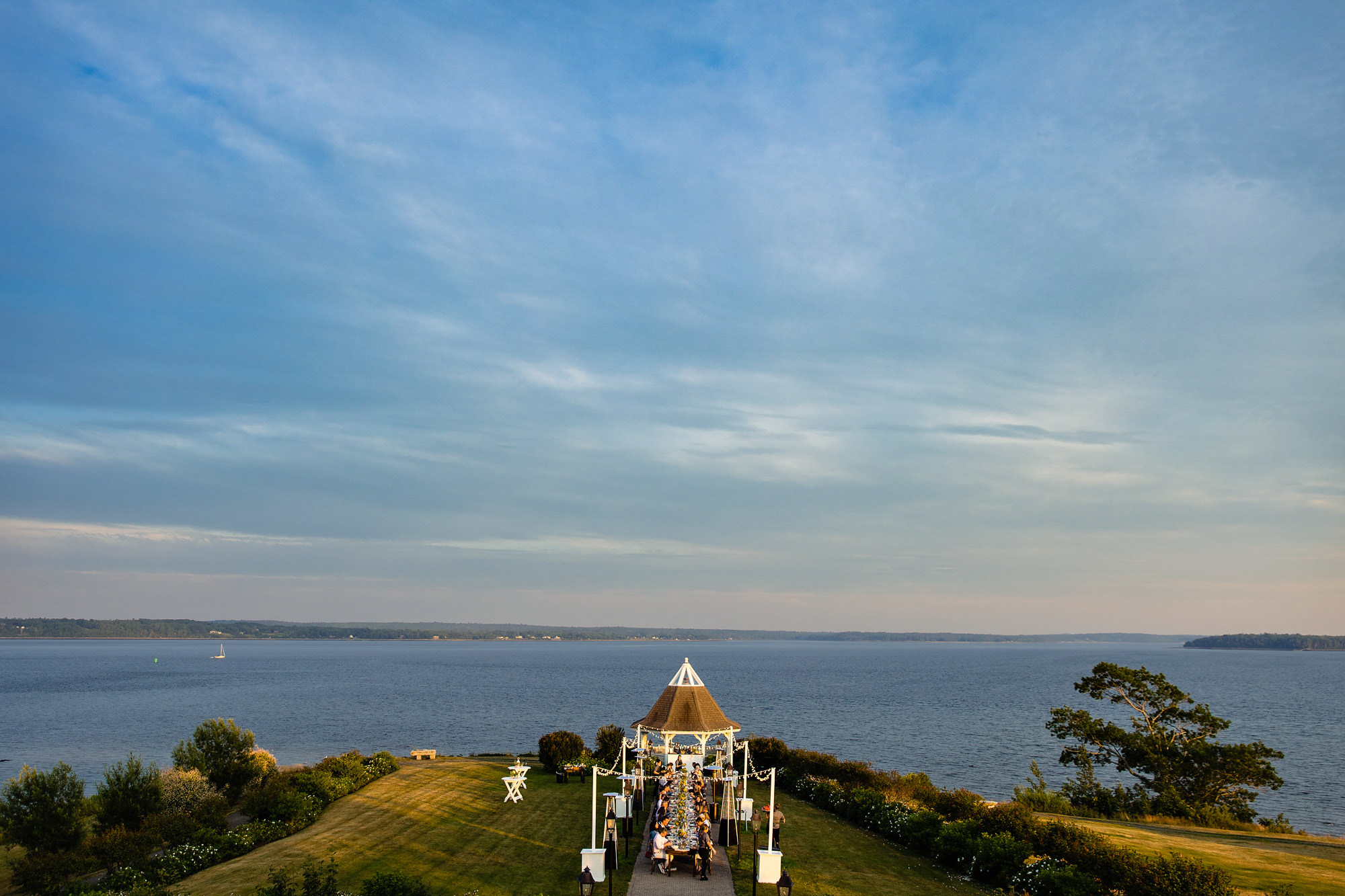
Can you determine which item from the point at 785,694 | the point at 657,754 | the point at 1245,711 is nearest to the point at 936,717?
the point at 785,694

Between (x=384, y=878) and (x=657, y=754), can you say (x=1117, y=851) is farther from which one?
(x=657, y=754)

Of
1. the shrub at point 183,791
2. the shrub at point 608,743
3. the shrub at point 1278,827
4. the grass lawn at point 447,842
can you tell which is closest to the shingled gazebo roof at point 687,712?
the grass lawn at point 447,842

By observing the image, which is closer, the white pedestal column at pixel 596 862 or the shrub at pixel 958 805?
the white pedestal column at pixel 596 862

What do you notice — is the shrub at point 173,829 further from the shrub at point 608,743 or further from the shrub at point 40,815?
the shrub at point 608,743

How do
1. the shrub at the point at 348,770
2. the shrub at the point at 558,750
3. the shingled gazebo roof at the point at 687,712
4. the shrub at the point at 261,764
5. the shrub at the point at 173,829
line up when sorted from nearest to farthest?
the shrub at the point at 173,829, the shingled gazebo roof at the point at 687,712, the shrub at the point at 348,770, the shrub at the point at 261,764, the shrub at the point at 558,750

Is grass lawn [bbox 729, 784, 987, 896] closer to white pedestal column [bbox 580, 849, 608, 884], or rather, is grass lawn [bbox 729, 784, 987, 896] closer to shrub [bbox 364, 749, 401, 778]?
white pedestal column [bbox 580, 849, 608, 884]

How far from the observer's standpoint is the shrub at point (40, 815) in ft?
74.2

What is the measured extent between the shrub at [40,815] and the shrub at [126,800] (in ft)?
2.72

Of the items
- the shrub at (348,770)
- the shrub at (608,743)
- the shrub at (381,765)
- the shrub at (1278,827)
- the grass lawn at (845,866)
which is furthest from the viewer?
the shrub at (608,743)

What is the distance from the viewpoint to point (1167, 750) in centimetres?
3619

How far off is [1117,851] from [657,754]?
22.5 m

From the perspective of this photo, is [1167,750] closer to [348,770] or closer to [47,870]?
[348,770]

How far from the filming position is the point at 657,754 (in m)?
35.5

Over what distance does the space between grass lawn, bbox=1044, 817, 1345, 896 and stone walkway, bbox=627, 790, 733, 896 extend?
1017cm
